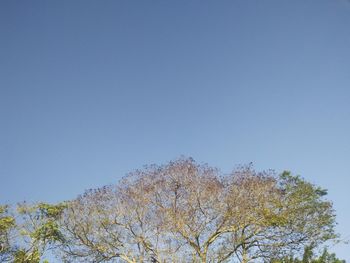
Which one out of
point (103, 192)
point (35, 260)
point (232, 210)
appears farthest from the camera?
point (35, 260)

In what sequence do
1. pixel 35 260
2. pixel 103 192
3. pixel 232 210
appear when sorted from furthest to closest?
1. pixel 35 260
2. pixel 103 192
3. pixel 232 210

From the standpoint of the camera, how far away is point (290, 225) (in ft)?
64.2

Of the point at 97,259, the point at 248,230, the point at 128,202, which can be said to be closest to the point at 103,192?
the point at 128,202

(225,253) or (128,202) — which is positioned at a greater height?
(128,202)

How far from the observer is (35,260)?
72.7ft

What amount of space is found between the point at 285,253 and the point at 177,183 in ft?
19.5

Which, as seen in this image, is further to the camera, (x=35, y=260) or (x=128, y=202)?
(x=35, y=260)

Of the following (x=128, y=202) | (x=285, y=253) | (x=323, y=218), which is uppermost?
(x=128, y=202)

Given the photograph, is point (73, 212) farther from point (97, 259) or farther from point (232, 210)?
point (232, 210)

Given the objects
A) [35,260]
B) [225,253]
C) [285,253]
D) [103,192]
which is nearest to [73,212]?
[103,192]

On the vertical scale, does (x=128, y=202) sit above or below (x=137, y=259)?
above

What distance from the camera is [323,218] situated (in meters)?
20.1

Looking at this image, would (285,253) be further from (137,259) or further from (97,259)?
(97,259)

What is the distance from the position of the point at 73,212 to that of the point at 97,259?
2.61 m
